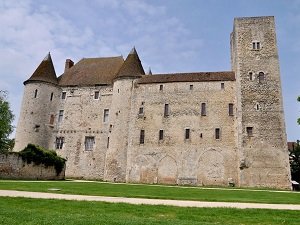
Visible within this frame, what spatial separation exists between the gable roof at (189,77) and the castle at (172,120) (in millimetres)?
104

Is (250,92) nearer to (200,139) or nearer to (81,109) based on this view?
(200,139)

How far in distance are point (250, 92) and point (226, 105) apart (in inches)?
104

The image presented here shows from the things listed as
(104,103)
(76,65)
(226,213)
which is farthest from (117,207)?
(76,65)

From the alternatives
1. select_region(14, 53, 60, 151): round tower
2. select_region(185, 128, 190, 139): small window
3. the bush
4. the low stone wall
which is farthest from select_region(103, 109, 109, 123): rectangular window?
the low stone wall

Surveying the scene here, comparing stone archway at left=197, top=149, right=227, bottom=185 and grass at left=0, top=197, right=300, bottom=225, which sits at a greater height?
stone archway at left=197, top=149, right=227, bottom=185

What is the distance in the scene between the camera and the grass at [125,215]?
583 cm

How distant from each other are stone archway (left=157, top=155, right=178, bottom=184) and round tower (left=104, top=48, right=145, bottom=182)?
3.69 meters

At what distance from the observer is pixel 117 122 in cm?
3173

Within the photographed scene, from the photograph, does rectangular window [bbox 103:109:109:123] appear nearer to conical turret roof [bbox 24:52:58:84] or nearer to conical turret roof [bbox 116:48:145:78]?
conical turret roof [bbox 116:48:145:78]

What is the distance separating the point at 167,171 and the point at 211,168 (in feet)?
14.4

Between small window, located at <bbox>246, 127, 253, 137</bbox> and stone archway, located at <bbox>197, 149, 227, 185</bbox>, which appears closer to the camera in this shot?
small window, located at <bbox>246, 127, 253, 137</bbox>

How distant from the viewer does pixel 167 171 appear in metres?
29.5

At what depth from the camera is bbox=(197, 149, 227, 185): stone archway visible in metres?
28.1

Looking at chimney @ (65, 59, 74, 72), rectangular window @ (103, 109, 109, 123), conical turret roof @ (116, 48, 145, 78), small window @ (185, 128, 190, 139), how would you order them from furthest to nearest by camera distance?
chimney @ (65, 59, 74, 72) < rectangular window @ (103, 109, 109, 123) < conical turret roof @ (116, 48, 145, 78) < small window @ (185, 128, 190, 139)
